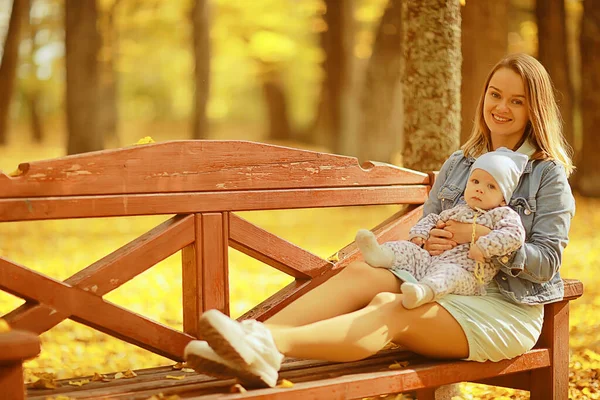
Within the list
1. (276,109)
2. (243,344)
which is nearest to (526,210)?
(243,344)

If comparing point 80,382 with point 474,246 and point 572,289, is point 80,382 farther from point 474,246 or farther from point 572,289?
point 572,289

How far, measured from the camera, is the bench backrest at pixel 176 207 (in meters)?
2.92

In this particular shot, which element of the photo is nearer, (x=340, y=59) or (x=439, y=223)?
(x=439, y=223)

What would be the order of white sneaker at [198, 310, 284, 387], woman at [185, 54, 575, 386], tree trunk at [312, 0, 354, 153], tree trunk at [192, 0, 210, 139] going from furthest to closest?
tree trunk at [312, 0, 354, 153] < tree trunk at [192, 0, 210, 139] < woman at [185, 54, 575, 386] < white sneaker at [198, 310, 284, 387]

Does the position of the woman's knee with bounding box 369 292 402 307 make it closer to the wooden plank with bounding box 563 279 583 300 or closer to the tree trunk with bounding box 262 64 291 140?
the wooden plank with bounding box 563 279 583 300

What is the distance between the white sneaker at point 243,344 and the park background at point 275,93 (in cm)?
108

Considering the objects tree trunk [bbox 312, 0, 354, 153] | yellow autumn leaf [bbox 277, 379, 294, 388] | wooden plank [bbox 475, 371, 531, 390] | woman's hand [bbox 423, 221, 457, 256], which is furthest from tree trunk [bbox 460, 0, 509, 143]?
tree trunk [bbox 312, 0, 354, 153]

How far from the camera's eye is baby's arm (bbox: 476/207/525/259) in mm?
3041

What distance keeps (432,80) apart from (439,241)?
5.03 feet

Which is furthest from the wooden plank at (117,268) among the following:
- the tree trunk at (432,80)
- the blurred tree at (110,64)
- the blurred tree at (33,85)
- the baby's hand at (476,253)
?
the blurred tree at (33,85)

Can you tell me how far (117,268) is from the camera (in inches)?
121

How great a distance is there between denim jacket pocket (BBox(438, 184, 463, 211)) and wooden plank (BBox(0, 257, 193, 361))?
1.18 meters

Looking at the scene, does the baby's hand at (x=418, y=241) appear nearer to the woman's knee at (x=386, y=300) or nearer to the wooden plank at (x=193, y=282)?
the woman's knee at (x=386, y=300)

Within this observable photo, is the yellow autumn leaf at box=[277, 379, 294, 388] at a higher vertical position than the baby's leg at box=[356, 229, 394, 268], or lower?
lower
